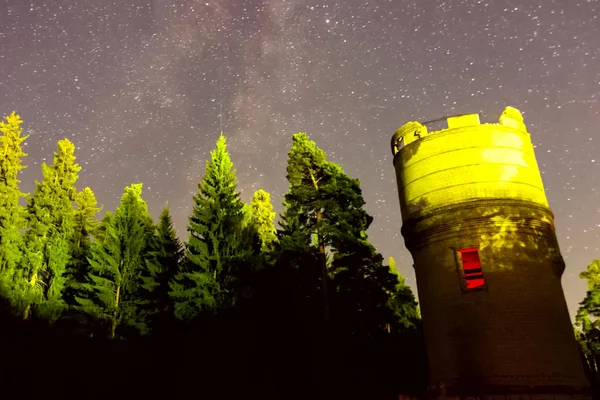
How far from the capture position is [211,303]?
23.4 meters

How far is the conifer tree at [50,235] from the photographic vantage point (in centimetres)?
2730

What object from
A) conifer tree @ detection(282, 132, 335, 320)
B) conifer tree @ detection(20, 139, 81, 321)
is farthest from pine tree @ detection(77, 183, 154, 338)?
conifer tree @ detection(282, 132, 335, 320)

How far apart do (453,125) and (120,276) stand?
67.6ft

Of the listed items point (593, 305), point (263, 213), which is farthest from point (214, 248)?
point (593, 305)

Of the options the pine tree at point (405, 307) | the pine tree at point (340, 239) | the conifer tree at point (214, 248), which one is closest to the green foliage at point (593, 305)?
the pine tree at point (405, 307)

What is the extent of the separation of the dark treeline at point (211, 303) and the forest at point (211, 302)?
64mm

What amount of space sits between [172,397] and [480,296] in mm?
15339

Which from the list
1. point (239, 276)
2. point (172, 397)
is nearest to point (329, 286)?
point (239, 276)

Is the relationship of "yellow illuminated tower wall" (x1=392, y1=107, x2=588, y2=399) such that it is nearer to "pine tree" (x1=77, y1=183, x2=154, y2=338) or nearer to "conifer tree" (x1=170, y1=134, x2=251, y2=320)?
"conifer tree" (x1=170, y1=134, x2=251, y2=320)

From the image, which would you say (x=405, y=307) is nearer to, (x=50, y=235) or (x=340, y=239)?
(x=340, y=239)

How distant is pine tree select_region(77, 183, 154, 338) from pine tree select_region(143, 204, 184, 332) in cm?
56

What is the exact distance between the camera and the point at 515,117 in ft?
65.0

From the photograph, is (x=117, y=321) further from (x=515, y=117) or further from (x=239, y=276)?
(x=515, y=117)

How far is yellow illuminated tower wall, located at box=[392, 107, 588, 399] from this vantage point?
1588 cm
